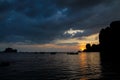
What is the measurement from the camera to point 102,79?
46.2 metres

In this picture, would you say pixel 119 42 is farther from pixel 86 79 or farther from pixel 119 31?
pixel 86 79

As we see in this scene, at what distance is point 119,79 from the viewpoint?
149 ft

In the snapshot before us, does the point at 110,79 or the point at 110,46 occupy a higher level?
the point at 110,46

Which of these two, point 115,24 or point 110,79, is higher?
point 115,24

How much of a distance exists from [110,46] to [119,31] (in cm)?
2388

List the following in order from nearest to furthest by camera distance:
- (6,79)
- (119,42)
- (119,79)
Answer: (119,79)
(6,79)
(119,42)

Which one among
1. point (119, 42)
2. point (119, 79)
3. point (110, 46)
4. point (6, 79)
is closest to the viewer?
point (119, 79)

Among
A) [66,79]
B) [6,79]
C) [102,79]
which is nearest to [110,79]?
[102,79]

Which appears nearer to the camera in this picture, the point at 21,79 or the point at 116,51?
the point at 21,79

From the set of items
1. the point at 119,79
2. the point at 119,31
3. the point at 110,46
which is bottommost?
the point at 119,79

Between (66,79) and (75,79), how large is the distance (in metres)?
2.04

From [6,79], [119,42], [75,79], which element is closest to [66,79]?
[75,79]

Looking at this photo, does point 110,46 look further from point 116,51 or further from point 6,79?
point 6,79

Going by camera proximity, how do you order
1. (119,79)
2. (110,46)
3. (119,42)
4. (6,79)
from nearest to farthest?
(119,79)
(6,79)
(119,42)
(110,46)
